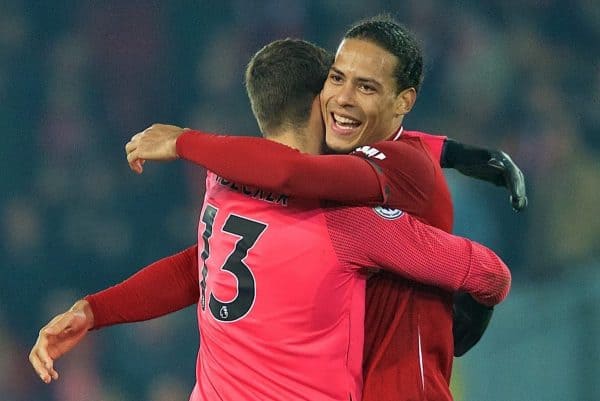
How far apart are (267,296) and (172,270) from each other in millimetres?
334

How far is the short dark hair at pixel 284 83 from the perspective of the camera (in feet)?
4.87

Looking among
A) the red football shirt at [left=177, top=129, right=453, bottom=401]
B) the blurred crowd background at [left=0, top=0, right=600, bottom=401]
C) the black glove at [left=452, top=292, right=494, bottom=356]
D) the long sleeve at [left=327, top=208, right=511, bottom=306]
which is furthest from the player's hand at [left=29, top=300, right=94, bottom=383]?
the blurred crowd background at [left=0, top=0, right=600, bottom=401]

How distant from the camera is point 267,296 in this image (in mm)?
1454

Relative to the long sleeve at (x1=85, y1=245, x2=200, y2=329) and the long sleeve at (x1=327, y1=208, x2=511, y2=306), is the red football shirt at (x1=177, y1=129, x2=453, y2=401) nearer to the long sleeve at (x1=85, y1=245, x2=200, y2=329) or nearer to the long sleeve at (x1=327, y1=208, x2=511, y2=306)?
the long sleeve at (x1=327, y1=208, x2=511, y2=306)

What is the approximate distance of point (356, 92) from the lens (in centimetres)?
160

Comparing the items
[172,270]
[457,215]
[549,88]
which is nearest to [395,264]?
[172,270]

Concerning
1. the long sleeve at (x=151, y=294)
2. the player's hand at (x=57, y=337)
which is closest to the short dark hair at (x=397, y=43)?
the long sleeve at (x=151, y=294)

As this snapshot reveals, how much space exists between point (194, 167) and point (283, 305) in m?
1.76

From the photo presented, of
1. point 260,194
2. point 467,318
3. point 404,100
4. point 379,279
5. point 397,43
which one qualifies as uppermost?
point 397,43

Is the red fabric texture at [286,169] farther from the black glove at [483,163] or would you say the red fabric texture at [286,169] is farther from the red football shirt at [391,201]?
the black glove at [483,163]

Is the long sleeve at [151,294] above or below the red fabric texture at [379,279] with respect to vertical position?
below

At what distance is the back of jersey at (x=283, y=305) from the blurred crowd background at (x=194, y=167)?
1627 mm

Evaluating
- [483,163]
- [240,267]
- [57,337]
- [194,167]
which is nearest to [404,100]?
[483,163]

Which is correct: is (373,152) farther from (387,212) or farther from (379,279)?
(379,279)
